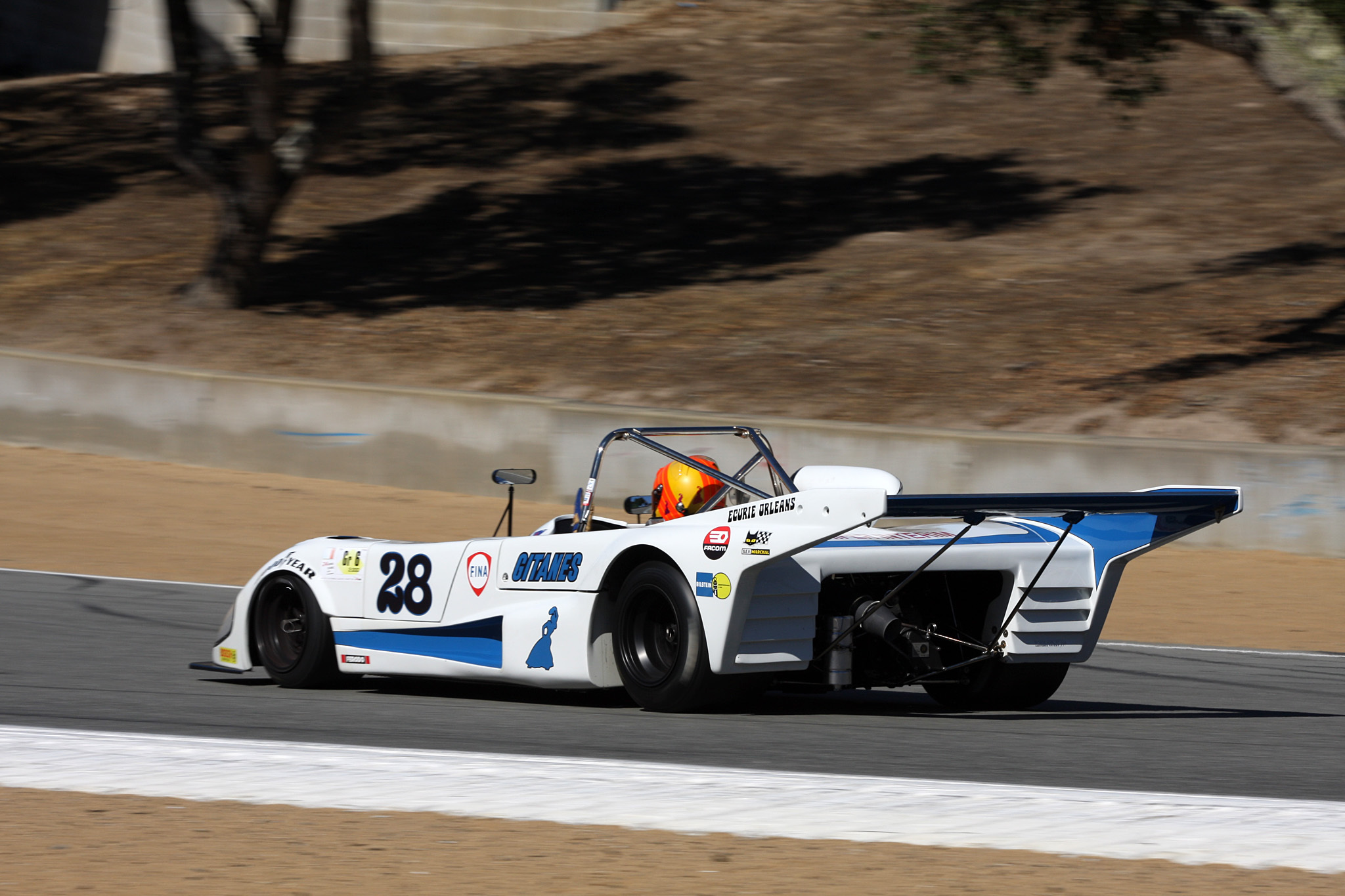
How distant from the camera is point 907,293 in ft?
76.8

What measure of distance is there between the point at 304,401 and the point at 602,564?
39.8 ft

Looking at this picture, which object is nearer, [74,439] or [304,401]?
[304,401]

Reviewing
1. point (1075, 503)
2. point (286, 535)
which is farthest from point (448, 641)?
point (286, 535)

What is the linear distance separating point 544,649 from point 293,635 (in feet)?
5.93

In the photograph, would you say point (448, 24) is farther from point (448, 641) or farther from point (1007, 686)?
point (1007, 686)

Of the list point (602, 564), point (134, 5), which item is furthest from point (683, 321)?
point (134, 5)

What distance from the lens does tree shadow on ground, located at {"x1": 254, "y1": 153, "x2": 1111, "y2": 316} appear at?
2541 centimetres

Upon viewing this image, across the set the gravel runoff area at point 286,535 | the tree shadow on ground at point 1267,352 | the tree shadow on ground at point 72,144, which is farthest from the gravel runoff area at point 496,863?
the tree shadow on ground at point 72,144

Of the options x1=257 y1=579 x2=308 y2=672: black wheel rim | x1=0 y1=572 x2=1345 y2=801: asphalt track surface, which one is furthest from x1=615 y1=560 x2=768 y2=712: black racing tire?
x1=257 y1=579 x2=308 y2=672: black wheel rim

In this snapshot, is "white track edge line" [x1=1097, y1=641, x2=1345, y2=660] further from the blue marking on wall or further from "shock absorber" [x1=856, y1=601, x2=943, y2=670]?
the blue marking on wall

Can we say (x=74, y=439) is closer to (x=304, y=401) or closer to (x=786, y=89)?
(x=304, y=401)

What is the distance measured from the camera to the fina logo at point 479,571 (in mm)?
8062

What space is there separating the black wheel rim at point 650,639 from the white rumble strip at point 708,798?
112cm

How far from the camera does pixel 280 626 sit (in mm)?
8977
